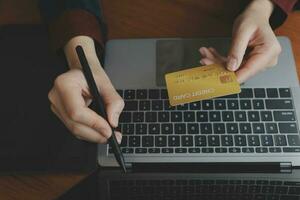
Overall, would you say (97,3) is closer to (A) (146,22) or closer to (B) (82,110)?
(A) (146,22)

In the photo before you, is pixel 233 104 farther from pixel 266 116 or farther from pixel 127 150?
pixel 127 150

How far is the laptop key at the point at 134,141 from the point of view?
2.38ft

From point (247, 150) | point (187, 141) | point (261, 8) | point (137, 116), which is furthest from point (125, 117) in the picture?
point (261, 8)

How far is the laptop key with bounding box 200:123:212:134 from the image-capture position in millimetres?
726

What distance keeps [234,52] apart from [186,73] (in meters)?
0.09

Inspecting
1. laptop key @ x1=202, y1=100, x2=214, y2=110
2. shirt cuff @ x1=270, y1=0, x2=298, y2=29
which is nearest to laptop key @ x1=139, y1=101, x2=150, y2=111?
laptop key @ x1=202, y1=100, x2=214, y2=110

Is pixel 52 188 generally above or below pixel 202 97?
below

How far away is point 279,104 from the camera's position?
75cm

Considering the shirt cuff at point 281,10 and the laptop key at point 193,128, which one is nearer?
the laptop key at point 193,128

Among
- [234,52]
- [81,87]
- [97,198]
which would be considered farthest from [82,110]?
[234,52]

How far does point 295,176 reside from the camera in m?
0.71

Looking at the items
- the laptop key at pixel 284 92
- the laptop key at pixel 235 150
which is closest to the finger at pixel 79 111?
the laptop key at pixel 235 150

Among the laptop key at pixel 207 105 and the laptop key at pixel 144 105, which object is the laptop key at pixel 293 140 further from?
the laptop key at pixel 144 105

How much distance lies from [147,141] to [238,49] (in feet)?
0.76
